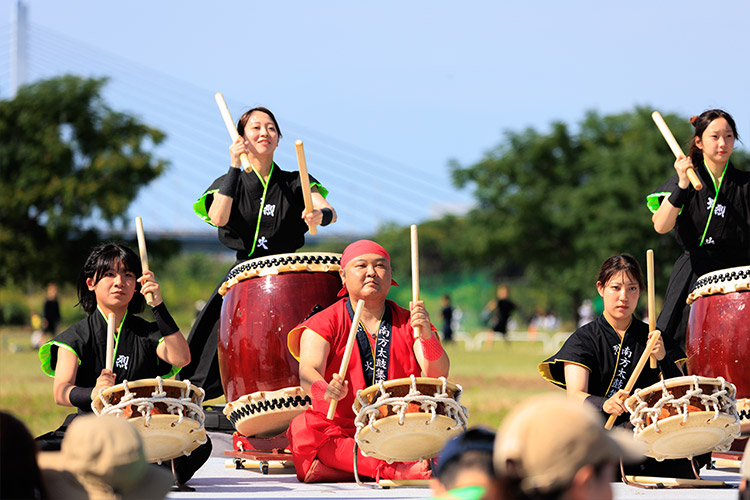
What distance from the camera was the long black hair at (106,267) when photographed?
4.38 m

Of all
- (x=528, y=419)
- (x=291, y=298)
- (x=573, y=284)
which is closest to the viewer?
(x=528, y=419)

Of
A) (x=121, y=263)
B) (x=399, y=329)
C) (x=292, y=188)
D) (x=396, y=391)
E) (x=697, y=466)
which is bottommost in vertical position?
(x=697, y=466)

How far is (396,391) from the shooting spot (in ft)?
12.9

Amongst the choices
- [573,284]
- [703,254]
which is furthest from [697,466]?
[573,284]

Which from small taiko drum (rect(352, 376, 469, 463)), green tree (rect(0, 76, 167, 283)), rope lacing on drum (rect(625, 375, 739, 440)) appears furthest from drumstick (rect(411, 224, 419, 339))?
green tree (rect(0, 76, 167, 283))

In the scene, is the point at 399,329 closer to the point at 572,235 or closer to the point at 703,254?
the point at 703,254

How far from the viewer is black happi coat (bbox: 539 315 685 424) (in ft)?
14.7

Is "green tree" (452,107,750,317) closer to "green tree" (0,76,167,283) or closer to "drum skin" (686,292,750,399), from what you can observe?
"green tree" (0,76,167,283)

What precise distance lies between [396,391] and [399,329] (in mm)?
576

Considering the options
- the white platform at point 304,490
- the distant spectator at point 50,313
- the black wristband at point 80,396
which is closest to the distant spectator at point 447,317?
the distant spectator at point 50,313

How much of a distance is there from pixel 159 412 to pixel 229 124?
1721 millimetres

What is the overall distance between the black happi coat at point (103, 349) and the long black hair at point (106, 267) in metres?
0.10

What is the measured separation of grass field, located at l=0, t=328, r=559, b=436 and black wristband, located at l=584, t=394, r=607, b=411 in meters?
4.65

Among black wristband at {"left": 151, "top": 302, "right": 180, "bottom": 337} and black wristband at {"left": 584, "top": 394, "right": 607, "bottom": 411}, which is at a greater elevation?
black wristband at {"left": 151, "top": 302, "right": 180, "bottom": 337}
